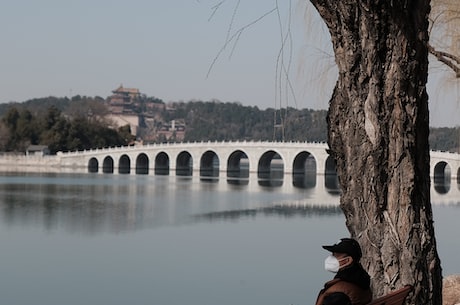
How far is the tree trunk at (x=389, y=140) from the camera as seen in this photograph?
13.1 ft

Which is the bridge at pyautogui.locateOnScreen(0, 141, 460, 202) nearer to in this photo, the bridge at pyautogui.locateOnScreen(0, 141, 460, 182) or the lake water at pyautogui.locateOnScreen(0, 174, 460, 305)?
the bridge at pyautogui.locateOnScreen(0, 141, 460, 182)

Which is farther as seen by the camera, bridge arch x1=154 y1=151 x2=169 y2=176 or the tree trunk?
bridge arch x1=154 y1=151 x2=169 y2=176

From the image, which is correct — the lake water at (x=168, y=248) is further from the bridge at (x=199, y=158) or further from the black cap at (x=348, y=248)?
the bridge at (x=199, y=158)

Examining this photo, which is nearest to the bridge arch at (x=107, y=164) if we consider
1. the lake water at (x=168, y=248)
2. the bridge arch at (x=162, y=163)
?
the bridge arch at (x=162, y=163)

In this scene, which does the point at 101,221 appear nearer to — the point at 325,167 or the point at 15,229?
the point at 15,229

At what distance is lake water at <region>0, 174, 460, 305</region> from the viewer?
48.6 ft

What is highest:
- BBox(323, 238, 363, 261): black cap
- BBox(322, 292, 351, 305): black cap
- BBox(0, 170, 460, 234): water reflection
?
BBox(323, 238, 363, 261): black cap

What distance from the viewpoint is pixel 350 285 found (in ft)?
10.2

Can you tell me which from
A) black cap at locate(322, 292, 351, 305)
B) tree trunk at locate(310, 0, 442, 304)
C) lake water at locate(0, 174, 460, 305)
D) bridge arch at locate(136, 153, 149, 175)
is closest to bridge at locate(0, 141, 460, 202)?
bridge arch at locate(136, 153, 149, 175)

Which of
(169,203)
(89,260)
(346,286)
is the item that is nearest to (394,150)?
(346,286)

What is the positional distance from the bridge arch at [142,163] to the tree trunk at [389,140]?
72858 millimetres

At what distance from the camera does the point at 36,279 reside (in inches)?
627

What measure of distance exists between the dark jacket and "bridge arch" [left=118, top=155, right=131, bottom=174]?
75.0m

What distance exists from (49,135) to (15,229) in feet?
190
